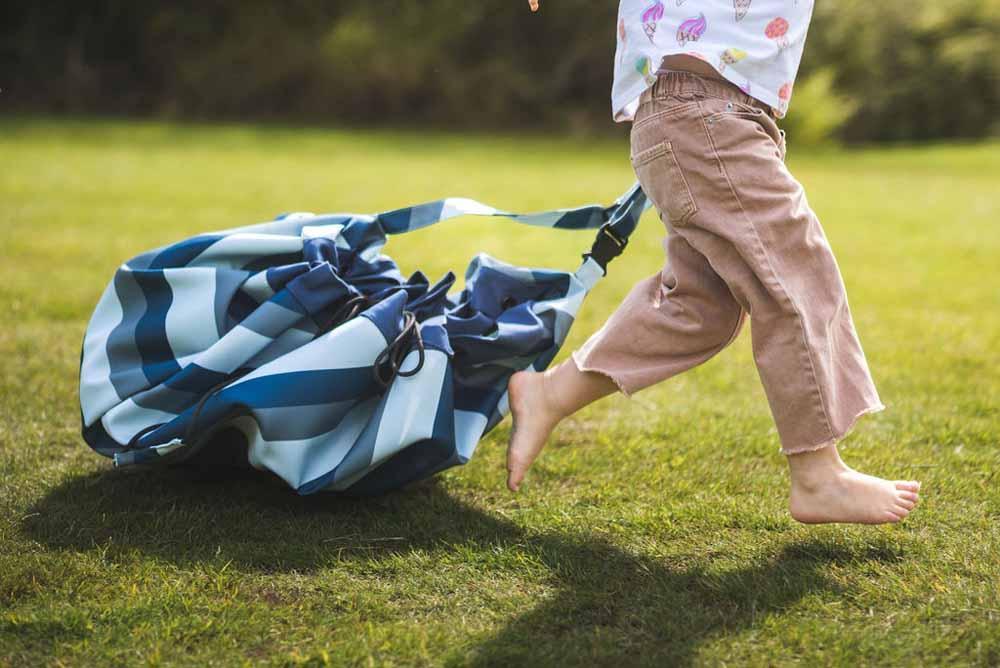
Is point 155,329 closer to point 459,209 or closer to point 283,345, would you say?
point 283,345

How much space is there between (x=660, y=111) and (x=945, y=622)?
1.09m

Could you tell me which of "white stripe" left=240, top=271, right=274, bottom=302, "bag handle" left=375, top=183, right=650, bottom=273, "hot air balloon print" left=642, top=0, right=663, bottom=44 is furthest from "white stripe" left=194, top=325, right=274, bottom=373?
"hot air balloon print" left=642, top=0, right=663, bottom=44

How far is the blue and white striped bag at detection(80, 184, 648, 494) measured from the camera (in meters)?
2.41

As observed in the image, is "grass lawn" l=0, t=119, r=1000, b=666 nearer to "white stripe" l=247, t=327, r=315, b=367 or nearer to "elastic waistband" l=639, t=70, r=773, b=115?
"white stripe" l=247, t=327, r=315, b=367

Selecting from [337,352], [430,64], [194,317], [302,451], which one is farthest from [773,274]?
[430,64]

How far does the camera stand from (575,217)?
9.39ft

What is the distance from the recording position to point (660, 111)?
2.27m

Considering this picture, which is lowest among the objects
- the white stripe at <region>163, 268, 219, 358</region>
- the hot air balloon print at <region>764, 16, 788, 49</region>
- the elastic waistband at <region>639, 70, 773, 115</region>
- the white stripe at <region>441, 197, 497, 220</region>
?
the white stripe at <region>163, 268, 219, 358</region>

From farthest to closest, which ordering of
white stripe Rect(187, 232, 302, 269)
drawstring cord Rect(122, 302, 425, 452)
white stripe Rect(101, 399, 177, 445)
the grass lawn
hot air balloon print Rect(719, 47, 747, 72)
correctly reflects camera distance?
white stripe Rect(187, 232, 302, 269), white stripe Rect(101, 399, 177, 445), drawstring cord Rect(122, 302, 425, 452), hot air balloon print Rect(719, 47, 747, 72), the grass lawn

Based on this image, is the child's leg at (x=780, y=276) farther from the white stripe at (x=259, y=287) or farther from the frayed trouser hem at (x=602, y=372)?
the white stripe at (x=259, y=287)

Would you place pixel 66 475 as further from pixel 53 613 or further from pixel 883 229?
pixel 883 229

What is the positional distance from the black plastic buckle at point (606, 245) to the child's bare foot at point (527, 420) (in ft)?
1.22

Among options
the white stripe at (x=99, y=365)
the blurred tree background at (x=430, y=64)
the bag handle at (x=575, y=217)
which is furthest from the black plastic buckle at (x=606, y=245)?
the blurred tree background at (x=430, y=64)

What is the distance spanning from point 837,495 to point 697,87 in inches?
33.6
